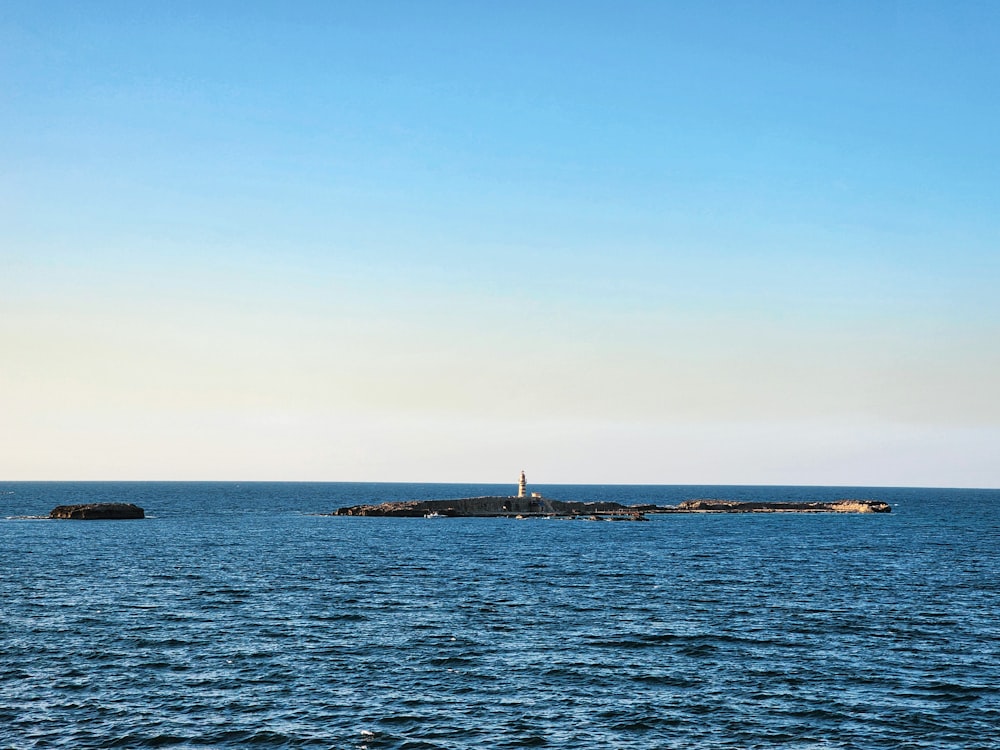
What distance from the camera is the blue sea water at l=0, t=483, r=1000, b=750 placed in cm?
3394

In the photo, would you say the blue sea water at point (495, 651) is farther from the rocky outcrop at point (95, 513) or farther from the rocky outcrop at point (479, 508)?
the rocky outcrop at point (479, 508)

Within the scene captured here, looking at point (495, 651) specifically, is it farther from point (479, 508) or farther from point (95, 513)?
point (95, 513)

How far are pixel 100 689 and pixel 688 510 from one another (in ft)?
556

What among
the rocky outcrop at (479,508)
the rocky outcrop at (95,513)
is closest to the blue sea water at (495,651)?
the rocky outcrop at (95,513)

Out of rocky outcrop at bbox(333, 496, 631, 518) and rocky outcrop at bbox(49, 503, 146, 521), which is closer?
rocky outcrop at bbox(49, 503, 146, 521)

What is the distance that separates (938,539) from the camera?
125938mm

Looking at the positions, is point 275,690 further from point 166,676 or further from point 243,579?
point 243,579

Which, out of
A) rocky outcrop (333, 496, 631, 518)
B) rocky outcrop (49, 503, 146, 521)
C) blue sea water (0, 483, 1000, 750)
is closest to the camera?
blue sea water (0, 483, 1000, 750)

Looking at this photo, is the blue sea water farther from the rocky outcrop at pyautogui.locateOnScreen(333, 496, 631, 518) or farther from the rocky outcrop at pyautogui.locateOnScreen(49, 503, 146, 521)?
the rocky outcrop at pyautogui.locateOnScreen(333, 496, 631, 518)

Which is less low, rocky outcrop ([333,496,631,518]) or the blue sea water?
rocky outcrop ([333,496,631,518])

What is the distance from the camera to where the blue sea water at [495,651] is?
111 ft

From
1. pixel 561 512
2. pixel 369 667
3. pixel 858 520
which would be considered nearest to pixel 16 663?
pixel 369 667

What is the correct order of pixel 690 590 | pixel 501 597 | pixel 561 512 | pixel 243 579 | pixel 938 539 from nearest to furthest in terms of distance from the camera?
1. pixel 501 597
2. pixel 690 590
3. pixel 243 579
4. pixel 938 539
5. pixel 561 512

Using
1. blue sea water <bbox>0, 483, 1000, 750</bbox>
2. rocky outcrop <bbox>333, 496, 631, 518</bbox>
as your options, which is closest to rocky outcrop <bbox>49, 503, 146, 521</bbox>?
rocky outcrop <bbox>333, 496, 631, 518</bbox>
